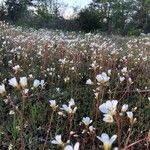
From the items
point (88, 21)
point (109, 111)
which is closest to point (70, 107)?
point (109, 111)

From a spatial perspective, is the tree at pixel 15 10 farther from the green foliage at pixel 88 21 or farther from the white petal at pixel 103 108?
the white petal at pixel 103 108

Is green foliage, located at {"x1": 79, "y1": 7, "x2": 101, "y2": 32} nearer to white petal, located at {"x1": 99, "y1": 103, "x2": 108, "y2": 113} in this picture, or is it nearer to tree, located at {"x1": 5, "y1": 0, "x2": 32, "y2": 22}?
tree, located at {"x1": 5, "y1": 0, "x2": 32, "y2": 22}

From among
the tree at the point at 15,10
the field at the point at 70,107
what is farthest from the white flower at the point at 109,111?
the tree at the point at 15,10

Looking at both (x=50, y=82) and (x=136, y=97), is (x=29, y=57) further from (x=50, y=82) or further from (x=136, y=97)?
(x=136, y=97)

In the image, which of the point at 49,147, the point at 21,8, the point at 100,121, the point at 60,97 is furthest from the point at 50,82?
the point at 21,8

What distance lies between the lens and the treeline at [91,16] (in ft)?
87.9

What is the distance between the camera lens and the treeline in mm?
26786

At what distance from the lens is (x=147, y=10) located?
30.1 m

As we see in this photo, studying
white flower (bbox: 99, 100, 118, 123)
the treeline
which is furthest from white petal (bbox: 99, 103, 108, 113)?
the treeline

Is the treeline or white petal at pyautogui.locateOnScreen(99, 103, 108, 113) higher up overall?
white petal at pyautogui.locateOnScreen(99, 103, 108, 113)

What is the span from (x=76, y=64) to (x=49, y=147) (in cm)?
330

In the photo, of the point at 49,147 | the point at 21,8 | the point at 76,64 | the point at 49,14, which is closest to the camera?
the point at 49,147

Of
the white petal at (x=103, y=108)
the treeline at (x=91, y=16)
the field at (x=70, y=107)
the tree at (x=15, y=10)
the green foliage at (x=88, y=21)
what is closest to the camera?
the white petal at (x=103, y=108)

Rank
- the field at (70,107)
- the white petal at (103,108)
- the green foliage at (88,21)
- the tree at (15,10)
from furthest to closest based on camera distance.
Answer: the tree at (15,10), the green foliage at (88,21), the field at (70,107), the white petal at (103,108)
